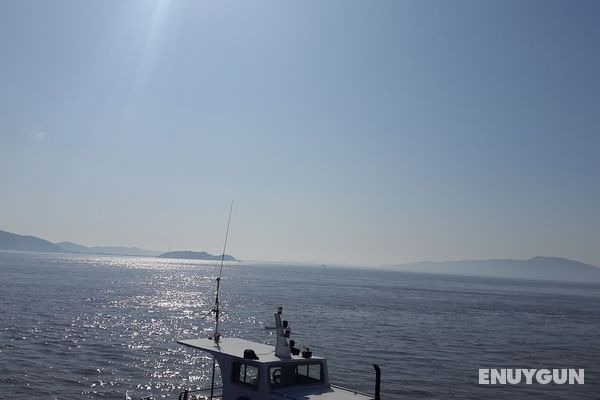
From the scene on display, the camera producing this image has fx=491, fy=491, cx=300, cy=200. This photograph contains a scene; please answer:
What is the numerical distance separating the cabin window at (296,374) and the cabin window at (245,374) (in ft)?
1.81

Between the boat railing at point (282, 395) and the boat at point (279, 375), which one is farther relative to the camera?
the boat at point (279, 375)

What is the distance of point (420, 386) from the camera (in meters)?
35.1

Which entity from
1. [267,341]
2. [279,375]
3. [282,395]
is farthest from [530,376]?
[282,395]

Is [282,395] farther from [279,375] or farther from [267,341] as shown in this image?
[267,341]

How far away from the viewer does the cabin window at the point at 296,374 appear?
51.4 feet

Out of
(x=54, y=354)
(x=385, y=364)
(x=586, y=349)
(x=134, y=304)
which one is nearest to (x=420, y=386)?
(x=385, y=364)

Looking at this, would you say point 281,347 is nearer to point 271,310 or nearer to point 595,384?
point 595,384

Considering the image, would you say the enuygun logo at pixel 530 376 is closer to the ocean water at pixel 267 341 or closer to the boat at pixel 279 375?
the ocean water at pixel 267 341

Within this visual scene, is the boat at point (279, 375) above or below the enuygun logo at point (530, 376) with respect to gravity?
above

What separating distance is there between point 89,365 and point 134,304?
44074 mm

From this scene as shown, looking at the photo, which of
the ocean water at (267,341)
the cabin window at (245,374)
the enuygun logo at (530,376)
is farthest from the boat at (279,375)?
the enuygun logo at (530,376)

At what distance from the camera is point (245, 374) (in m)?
15.8

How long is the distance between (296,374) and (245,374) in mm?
1660

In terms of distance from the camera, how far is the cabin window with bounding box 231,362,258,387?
15.6 meters
